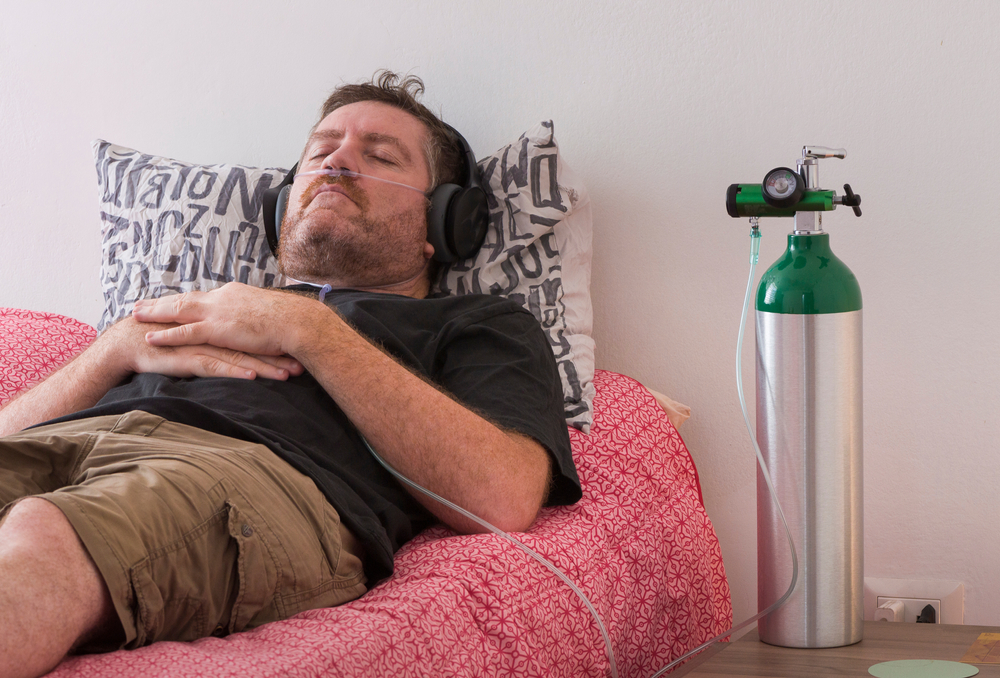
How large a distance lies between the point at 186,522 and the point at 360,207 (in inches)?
29.1

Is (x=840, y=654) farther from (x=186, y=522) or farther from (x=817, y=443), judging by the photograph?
(x=186, y=522)

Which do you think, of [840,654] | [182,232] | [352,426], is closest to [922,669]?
[840,654]

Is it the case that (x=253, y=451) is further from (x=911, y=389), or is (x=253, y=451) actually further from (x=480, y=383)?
(x=911, y=389)

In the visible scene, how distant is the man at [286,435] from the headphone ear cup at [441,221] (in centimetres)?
4

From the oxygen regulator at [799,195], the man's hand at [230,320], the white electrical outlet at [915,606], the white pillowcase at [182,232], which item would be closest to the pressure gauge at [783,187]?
the oxygen regulator at [799,195]

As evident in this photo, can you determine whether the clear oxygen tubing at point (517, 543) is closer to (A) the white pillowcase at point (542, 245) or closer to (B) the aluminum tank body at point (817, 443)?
(B) the aluminum tank body at point (817, 443)

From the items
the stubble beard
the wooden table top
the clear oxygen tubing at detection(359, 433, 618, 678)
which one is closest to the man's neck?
the stubble beard

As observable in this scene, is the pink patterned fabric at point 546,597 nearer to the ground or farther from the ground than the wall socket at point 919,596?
farther from the ground

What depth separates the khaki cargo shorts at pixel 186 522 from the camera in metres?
0.77

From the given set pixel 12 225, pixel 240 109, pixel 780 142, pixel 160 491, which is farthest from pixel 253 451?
pixel 12 225

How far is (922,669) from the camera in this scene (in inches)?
36.1

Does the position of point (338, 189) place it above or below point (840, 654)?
above

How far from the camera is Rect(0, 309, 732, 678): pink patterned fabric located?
2.55ft

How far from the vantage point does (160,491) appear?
828 millimetres
